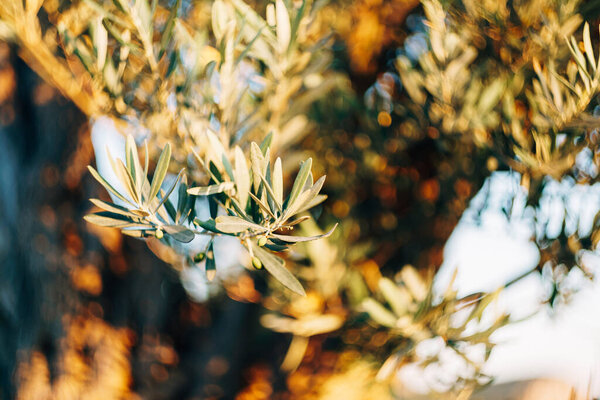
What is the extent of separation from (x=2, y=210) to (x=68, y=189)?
367mm

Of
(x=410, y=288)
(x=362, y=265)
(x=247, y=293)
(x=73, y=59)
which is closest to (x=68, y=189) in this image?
(x=73, y=59)

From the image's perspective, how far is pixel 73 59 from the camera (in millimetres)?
1044

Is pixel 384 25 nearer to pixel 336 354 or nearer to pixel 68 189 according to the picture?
pixel 336 354

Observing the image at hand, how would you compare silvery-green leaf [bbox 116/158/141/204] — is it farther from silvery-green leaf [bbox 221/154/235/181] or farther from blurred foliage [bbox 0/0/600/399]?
silvery-green leaf [bbox 221/154/235/181]

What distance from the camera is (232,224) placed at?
1.61 ft

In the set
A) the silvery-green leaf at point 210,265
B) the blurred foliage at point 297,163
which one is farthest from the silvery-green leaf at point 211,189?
the silvery-green leaf at point 210,265

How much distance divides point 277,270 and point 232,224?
0.09m

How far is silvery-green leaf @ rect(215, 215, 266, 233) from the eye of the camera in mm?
483

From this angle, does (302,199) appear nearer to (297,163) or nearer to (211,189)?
(211,189)

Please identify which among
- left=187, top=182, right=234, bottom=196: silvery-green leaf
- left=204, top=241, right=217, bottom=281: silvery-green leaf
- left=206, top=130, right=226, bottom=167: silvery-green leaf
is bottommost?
left=204, top=241, right=217, bottom=281: silvery-green leaf

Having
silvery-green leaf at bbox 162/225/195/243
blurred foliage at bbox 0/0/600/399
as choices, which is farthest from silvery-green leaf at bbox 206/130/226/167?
silvery-green leaf at bbox 162/225/195/243

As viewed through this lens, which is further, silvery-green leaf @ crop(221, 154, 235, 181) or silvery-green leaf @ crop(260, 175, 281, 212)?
silvery-green leaf @ crop(221, 154, 235, 181)

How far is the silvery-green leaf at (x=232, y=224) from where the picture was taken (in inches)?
19.0

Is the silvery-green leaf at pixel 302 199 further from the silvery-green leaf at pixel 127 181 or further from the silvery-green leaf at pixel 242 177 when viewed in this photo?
the silvery-green leaf at pixel 127 181
